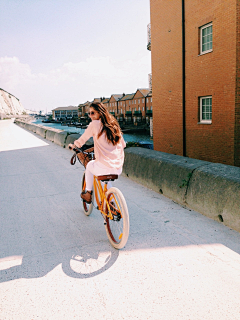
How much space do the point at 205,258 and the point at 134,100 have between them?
93243 millimetres

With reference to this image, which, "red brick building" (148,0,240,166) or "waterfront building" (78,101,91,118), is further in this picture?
"waterfront building" (78,101,91,118)

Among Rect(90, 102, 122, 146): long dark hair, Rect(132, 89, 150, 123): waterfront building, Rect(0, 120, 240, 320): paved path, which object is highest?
Rect(132, 89, 150, 123): waterfront building

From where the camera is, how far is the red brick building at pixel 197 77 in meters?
12.4

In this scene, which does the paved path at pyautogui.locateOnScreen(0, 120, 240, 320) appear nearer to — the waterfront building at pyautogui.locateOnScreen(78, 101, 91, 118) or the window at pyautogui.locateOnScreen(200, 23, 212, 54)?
the window at pyautogui.locateOnScreen(200, 23, 212, 54)

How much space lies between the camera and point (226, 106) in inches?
499

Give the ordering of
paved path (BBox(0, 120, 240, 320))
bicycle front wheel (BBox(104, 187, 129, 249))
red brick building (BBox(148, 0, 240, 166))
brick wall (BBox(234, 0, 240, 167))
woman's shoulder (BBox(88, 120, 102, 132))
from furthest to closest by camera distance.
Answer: red brick building (BBox(148, 0, 240, 166))
brick wall (BBox(234, 0, 240, 167))
woman's shoulder (BBox(88, 120, 102, 132))
bicycle front wheel (BBox(104, 187, 129, 249))
paved path (BBox(0, 120, 240, 320))

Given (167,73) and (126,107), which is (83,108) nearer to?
(126,107)

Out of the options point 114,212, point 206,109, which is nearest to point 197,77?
point 206,109

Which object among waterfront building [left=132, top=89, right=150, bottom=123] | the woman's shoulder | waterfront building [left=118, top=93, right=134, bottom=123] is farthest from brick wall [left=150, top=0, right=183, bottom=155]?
waterfront building [left=118, top=93, right=134, bottom=123]

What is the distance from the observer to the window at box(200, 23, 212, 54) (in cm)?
1368

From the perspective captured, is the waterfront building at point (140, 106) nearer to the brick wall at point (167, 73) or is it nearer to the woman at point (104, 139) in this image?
the brick wall at point (167, 73)

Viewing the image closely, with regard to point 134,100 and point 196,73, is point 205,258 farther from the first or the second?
point 134,100

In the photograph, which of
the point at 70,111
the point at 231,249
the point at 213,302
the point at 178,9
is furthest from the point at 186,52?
the point at 70,111

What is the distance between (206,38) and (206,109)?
11.1 feet
